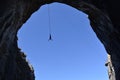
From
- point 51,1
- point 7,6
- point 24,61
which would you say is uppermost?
point 51,1

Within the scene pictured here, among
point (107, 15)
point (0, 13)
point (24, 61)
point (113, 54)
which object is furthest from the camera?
point (24, 61)

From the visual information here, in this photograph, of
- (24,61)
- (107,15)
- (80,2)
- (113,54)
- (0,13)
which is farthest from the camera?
(24,61)

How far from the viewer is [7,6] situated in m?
17.2

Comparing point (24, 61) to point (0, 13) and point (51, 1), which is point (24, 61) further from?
point (0, 13)

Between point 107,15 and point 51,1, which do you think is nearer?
point 107,15

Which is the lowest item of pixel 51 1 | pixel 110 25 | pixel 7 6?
pixel 110 25

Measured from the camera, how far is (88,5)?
67.3ft

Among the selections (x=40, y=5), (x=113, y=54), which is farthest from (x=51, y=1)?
(x=113, y=54)

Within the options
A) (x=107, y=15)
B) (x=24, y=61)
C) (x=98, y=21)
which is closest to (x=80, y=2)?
(x=98, y=21)

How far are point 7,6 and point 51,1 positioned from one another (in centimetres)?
609

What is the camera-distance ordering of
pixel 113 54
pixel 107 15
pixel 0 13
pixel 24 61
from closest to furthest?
pixel 0 13, pixel 107 15, pixel 113 54, pixel 24 61

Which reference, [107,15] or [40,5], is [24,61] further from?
[107,15]

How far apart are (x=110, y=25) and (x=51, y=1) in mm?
6531

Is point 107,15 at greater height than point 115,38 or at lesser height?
greater
